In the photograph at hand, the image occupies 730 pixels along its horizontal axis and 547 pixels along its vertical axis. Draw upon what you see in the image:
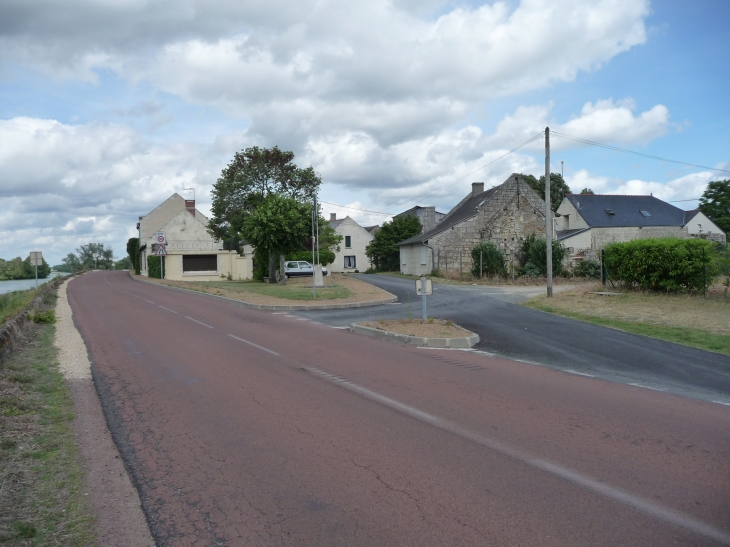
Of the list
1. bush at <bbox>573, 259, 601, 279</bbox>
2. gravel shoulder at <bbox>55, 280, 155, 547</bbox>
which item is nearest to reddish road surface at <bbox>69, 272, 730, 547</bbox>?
gravel shoulder at <bbox>55, 280, 155, 547</bbox>

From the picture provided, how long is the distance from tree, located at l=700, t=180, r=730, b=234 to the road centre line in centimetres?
6621

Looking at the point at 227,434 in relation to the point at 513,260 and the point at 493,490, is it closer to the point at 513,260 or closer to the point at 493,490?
the point at 493,490

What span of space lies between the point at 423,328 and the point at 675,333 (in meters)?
6.02

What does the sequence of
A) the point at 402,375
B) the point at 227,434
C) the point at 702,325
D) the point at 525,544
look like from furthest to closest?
the point at 702,325 < the point at 402,375 < the point at 227,434 < the point at 525,544

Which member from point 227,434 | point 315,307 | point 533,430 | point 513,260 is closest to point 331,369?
point 227,434

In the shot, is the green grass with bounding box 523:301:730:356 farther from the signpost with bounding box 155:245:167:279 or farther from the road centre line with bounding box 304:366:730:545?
the signpost with bounding box 155:245:167:279

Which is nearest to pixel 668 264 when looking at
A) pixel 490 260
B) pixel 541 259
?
pixel 541 259

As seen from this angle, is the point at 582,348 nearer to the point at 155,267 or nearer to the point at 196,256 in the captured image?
the point at 196,256

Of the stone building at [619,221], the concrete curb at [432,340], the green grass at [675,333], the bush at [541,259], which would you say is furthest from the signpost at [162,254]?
the concrete curb at [432,340]

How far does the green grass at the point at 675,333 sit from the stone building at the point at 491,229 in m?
22.4

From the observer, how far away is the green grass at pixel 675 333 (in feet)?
40.3

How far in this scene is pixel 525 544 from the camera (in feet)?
12.2

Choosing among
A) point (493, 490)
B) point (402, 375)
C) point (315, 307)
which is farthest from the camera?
point (315, 307)

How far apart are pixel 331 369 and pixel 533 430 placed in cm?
420
